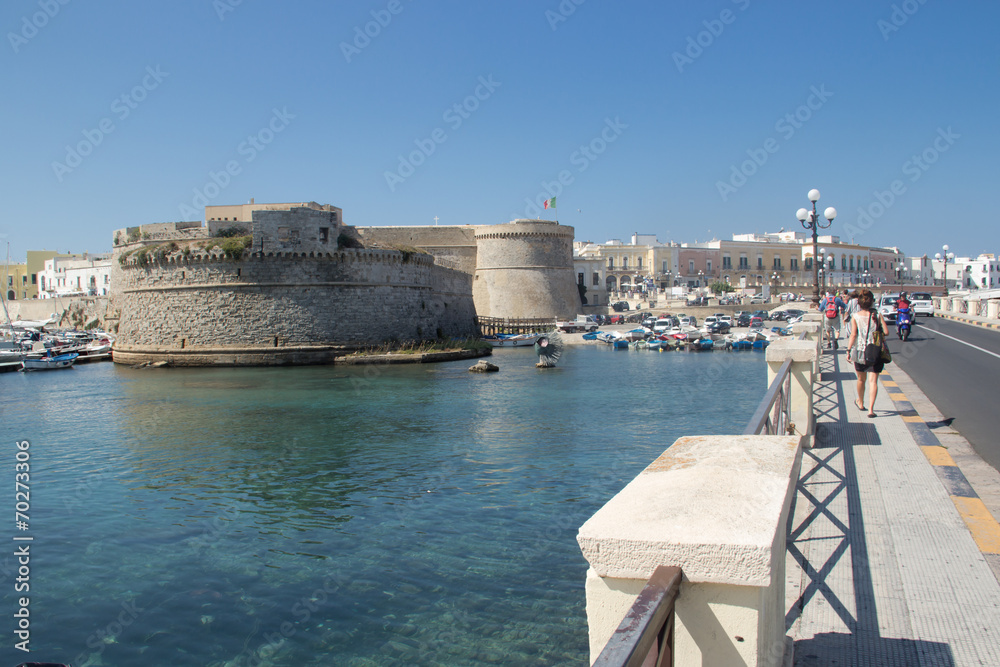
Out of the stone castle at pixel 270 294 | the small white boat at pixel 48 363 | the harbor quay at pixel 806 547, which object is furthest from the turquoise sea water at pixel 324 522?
the small white boat at pixel 48 363

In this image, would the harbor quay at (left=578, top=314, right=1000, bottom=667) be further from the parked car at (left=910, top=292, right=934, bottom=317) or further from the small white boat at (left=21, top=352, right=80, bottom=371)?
the small white boat at (left=21, top=352, right=80, bottom=371)

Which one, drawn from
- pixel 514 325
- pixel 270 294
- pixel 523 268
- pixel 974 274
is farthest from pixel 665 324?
pixel 974 274

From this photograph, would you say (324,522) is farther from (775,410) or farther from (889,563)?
(889,563)

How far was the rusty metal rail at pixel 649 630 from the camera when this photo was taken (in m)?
1.32

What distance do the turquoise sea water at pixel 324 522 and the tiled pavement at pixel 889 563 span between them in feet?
6.49

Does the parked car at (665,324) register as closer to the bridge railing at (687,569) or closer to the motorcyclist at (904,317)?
the motorcyclist at (904,317)

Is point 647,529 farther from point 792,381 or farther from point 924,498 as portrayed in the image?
point 792,381

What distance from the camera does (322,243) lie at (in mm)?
28469

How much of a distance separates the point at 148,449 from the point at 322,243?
1694 centimetres

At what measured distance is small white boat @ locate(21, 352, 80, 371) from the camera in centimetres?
2875

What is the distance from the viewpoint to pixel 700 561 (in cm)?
157

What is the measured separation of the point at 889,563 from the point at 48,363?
1315 inches

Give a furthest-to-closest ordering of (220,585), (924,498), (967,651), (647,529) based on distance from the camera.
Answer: (220,585)
(924,498)
(967,651)
(647,529)

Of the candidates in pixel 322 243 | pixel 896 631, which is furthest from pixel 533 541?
pixel 322 243
